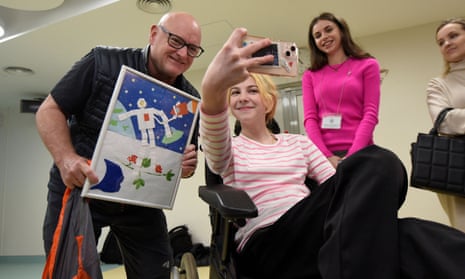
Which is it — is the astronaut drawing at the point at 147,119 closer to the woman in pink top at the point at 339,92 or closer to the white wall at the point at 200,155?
the woman in pink top at the point at 339,92

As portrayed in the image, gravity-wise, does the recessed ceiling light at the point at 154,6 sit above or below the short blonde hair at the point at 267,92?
above

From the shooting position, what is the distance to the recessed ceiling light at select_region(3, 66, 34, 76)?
345 centimetres

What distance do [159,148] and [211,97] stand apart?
435mm

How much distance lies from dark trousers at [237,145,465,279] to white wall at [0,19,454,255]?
7.57ft

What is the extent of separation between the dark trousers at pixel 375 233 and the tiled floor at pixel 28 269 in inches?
86.8

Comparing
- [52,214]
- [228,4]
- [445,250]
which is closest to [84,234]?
[52,214]

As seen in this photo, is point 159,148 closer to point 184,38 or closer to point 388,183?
point 184,38

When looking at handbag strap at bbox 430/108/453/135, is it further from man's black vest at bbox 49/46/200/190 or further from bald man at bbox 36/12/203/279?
man's black vest at bbox 49/46/200/190

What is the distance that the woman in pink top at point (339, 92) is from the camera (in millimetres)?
1515

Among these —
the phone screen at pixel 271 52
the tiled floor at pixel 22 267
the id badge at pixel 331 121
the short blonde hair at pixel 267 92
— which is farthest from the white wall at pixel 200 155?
the phone screen at pixel 271 52

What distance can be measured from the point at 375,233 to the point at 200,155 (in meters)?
2.87

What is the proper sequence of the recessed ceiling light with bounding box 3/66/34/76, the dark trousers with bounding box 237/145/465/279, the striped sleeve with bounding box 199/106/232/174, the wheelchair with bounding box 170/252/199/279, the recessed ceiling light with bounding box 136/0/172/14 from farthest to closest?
the recessed ceiling light with bounding box 3/66/34/76, the recessed ceiling light with bounding box 136/0/172/14, the wheelchair with bounding box 170/252/199/279, the striped sleeve with bounding box 199/106/232/174, the dark trousers with bounding box 237/145/465/279

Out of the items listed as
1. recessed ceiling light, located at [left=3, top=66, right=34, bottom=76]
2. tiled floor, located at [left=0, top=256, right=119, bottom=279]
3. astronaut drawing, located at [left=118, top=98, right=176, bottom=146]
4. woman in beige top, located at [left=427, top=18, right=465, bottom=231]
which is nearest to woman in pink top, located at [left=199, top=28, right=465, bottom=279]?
astronaut drawing, located at [left=118, top=98, right=176, bottom=146]

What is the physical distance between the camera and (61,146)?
3.36 ft
